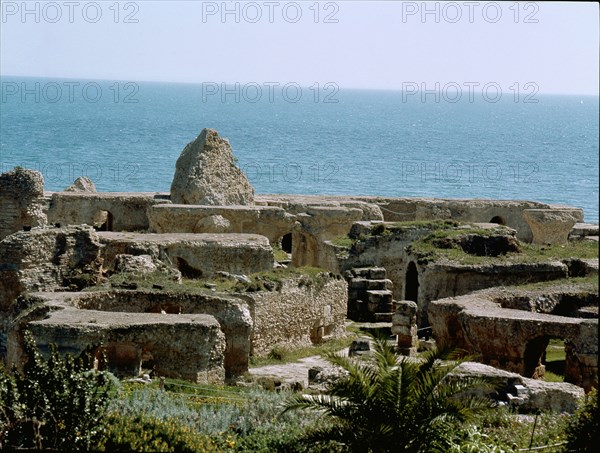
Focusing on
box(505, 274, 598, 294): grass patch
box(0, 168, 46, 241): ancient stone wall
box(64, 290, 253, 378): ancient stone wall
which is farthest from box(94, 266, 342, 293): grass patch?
box(0, 168, 46, 241): ancient stone wall

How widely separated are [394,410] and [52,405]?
425cm

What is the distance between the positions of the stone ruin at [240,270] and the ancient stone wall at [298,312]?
38mm

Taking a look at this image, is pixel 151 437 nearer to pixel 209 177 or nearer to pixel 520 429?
pixel 520 429

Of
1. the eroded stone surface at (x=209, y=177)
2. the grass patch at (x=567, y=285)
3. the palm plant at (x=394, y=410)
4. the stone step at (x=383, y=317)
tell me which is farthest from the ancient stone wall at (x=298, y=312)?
the palm plant at (x=394, y=410)

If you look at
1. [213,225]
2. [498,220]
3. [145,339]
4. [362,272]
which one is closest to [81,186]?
[213,225]

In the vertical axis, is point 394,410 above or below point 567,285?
above

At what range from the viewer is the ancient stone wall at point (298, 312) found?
26.8 metres

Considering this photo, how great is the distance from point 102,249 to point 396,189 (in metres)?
65.4

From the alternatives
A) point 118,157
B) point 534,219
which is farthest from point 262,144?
point 534,219

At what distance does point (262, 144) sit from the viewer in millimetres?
133125

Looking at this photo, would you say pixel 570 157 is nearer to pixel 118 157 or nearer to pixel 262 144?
pixel 262 144

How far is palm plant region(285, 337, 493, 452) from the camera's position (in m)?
16.3

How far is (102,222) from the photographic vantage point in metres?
39.9

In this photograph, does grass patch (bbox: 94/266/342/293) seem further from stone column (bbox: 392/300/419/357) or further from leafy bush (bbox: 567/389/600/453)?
leafy bush (bbox: 567/389/600/453)
